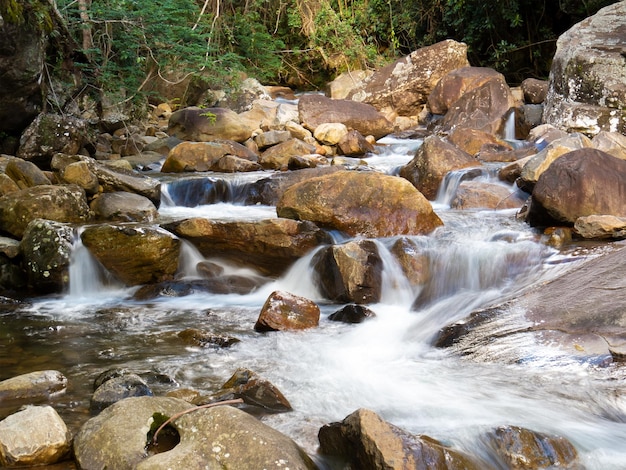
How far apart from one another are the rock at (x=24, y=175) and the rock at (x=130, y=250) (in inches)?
71.3

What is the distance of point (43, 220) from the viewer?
243 inches

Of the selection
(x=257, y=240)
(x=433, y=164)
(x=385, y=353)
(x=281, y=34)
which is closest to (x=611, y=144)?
(x=433, y=164)

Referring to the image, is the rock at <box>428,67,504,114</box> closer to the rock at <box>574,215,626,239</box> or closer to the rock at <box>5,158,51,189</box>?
the rock at <box>574,215,626,239</box>

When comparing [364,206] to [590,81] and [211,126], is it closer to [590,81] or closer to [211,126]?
[590,81]

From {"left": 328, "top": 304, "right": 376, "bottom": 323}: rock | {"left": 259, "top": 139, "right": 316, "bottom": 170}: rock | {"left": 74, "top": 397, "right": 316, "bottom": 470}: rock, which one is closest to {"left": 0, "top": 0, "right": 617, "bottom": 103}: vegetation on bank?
{"left": 259, "top": 139, "right": 316, "bottom": 170}: rock

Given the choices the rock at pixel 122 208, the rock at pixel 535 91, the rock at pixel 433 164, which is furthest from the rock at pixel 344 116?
the rock at pixel 122 208

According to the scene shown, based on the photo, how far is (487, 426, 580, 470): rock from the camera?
290 cm

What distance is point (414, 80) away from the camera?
14.1 meters

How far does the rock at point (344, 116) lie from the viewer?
40.7ft

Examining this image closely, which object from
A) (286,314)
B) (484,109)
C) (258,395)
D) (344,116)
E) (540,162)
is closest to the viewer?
(258,395)

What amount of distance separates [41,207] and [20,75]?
2826mm

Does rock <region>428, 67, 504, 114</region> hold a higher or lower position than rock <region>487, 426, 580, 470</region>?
higher

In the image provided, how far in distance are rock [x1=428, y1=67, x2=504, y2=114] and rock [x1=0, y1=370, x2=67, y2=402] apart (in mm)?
10451

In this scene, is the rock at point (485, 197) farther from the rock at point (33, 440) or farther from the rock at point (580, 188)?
the rock at point (33, 440)
